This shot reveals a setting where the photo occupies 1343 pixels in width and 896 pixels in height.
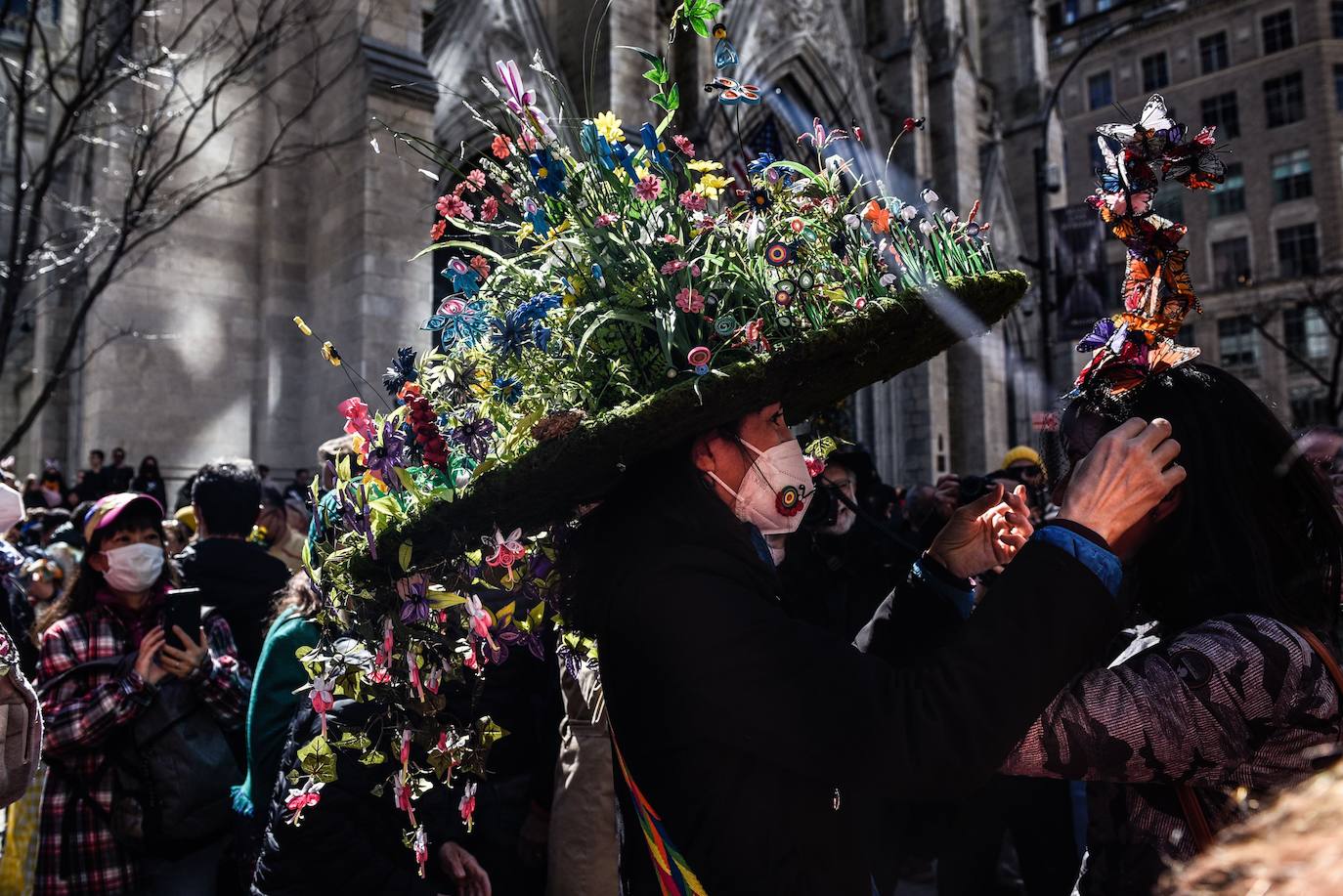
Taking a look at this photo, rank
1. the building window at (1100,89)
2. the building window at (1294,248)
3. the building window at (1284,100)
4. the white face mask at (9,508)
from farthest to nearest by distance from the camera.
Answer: the building window at (1100,89)
the building window at (1284,100)
the building window at (1294,248)
the white face mask at (9,508)

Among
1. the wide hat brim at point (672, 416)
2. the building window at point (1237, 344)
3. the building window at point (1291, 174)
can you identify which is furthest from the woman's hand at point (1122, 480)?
the building window at point (1291, 174)

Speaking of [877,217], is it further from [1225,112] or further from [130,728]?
[1225,112]

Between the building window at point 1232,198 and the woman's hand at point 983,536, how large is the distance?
160 feet

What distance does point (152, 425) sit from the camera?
10.9m

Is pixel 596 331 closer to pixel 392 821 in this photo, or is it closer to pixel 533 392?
pixel 533 392

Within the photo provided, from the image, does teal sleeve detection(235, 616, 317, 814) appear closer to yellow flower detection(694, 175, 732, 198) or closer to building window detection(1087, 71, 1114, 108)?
yellow flower detection(694, 175, 732, 198)

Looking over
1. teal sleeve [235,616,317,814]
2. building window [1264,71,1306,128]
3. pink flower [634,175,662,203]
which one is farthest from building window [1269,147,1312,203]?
pink flower [634,175,662,203]

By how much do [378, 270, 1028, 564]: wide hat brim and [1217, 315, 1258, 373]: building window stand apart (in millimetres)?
47778

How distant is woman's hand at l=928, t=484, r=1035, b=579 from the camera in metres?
2.09

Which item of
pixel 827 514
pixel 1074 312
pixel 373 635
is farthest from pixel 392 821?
pixel 1074 312

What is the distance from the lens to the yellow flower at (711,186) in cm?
186

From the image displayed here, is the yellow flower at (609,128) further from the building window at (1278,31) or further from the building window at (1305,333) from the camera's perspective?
the building window at (1278,31)

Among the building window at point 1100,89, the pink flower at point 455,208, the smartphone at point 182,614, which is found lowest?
the smartphone at point 182,614

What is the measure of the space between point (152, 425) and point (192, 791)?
8675mm
